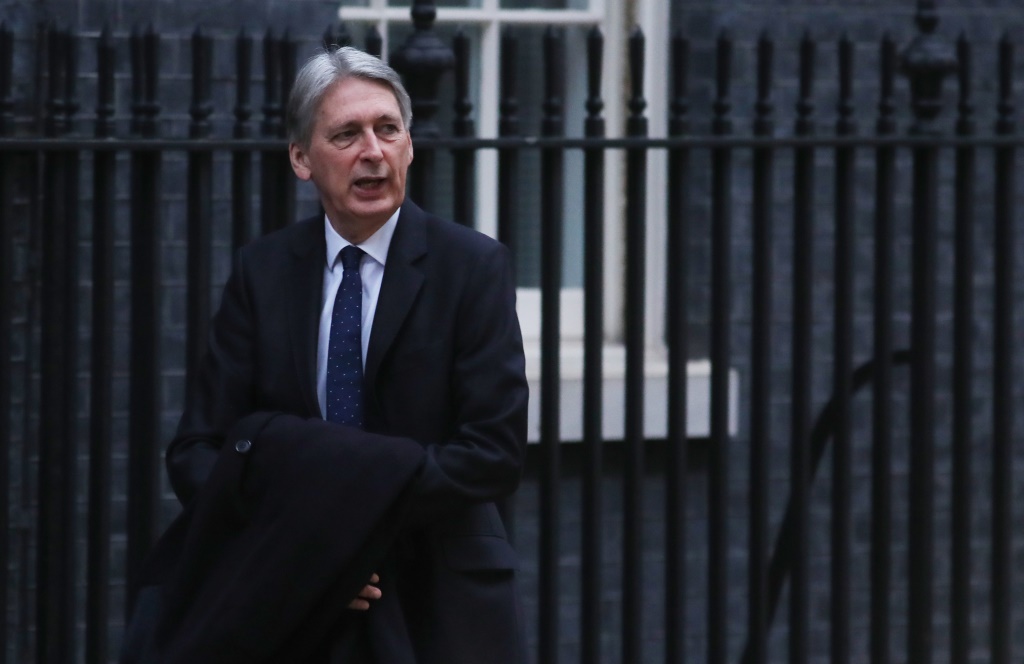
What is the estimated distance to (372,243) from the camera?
3262 mm

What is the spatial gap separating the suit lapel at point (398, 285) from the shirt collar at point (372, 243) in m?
0.01

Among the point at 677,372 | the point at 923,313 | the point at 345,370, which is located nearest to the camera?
the point at 345,370

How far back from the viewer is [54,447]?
4.46m

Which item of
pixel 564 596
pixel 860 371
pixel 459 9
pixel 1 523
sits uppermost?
pixel 459 9

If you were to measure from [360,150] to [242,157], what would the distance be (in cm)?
137

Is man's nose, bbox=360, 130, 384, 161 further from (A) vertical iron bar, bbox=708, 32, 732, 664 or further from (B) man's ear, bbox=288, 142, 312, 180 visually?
(A) vertical iron bar, bbox=708, 32, 732, 664

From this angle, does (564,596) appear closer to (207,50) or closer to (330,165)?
(207,50)

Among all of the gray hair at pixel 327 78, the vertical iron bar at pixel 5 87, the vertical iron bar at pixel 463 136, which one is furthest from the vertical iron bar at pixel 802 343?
the vertical iron bar at pixel 5 87

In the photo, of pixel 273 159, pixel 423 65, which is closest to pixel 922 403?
pixel 423 65

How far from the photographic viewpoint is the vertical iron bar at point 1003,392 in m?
5.03

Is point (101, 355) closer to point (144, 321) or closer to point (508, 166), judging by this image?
point (144, 321)

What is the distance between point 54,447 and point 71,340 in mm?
255

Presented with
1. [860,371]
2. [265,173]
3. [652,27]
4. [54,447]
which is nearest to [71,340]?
[54,447]

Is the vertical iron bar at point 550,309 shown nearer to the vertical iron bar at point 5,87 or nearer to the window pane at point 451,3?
the vertical iron bar at point 5,87
